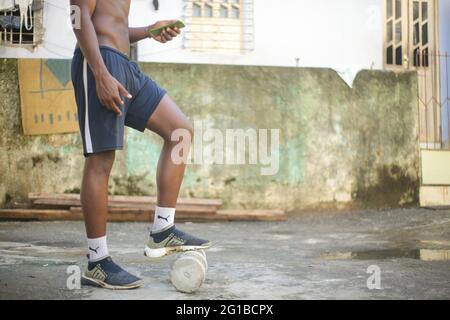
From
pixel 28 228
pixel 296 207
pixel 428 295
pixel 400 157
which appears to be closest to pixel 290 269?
pixel 428 295

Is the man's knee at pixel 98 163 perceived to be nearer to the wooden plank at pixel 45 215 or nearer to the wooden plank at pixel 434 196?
the wooden plank at pixel 45 215

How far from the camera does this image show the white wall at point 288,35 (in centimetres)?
1026

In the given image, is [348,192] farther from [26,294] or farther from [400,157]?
[26,294]

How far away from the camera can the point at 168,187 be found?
10.0 feet

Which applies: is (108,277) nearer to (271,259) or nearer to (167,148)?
(167,148)

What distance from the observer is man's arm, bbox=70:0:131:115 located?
272 cm

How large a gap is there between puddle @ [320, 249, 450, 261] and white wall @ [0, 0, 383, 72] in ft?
20.8

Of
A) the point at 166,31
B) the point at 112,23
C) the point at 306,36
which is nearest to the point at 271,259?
the point at 166,31

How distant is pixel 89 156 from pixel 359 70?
20.6 feet

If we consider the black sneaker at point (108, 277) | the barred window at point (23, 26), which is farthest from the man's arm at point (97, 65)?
the barred window at point (23, 26)

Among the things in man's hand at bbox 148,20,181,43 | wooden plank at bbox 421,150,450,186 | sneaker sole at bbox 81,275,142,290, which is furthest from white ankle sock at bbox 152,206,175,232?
wooden plank at bbox 421,150,450,186

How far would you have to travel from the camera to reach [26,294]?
2.51 m

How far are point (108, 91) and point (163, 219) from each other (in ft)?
2.63

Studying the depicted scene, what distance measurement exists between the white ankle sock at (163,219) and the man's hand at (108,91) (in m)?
0.66
